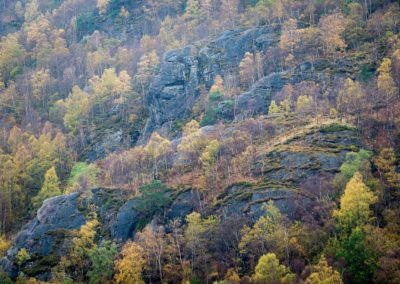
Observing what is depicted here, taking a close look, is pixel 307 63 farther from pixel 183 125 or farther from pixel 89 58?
pixel 89 58

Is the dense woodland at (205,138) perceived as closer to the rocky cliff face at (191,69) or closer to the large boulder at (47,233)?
the large boulder at (47,233)

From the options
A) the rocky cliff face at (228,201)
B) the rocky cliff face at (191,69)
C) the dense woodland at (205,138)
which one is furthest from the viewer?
the rocky cliff face at (191,69)

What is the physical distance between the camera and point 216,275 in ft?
216

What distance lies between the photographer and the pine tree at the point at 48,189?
10406cm

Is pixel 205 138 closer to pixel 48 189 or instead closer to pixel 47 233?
pixel 47 233

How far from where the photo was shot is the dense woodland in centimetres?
6569

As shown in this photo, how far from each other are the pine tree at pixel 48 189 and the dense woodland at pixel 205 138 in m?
0.32

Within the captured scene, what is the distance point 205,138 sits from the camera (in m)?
95.3

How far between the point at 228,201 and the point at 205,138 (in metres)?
19.2

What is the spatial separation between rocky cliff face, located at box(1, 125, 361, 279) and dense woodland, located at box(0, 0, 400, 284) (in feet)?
4.45

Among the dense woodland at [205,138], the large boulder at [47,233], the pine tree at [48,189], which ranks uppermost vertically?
the dense woodland at [205,138]

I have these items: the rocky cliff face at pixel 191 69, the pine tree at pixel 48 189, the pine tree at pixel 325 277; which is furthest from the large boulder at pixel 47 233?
the pine tree at pixel 325 277

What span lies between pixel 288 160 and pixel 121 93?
67.8m

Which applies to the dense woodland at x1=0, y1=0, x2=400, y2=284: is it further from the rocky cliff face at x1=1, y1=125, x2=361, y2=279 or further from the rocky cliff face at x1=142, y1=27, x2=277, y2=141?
the rocky cliff face at x1=142, y1=27, x2=277, y2=141
